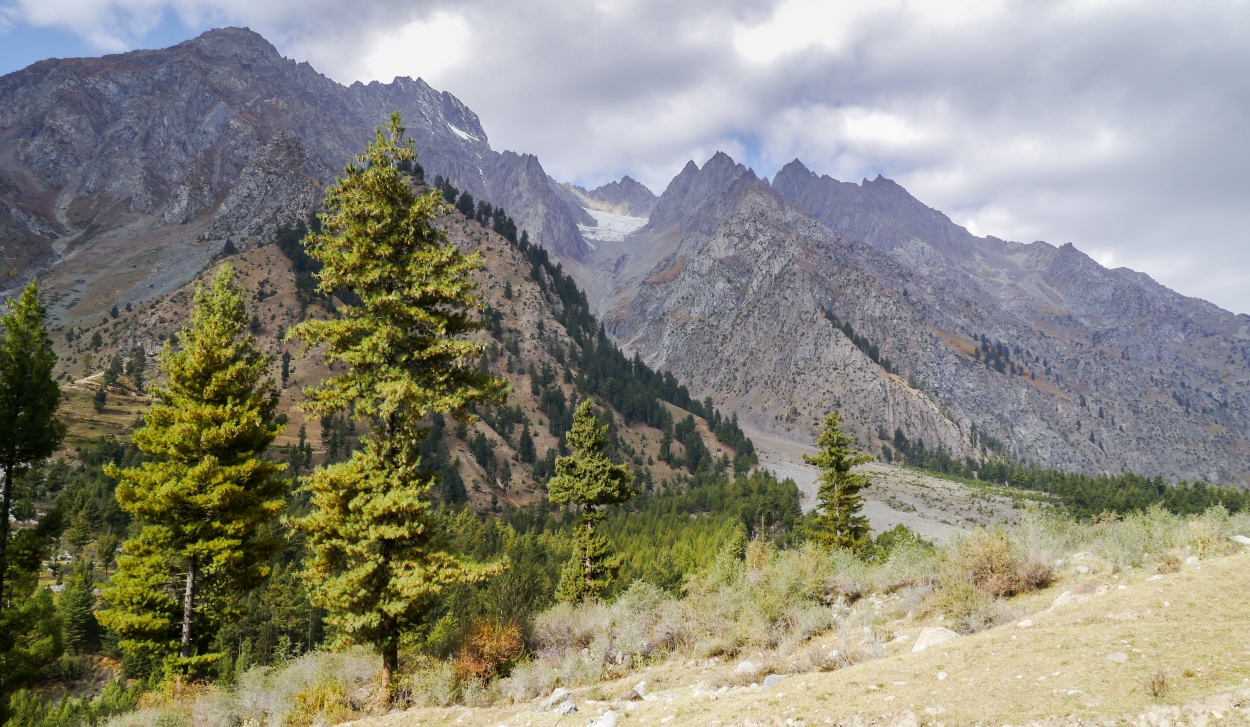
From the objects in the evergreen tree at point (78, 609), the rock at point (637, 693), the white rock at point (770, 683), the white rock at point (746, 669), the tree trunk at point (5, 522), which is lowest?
the evergreen tree at point (78, 609)

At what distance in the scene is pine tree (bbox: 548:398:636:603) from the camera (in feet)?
88.0

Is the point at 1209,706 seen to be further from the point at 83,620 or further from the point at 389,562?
the point at 83,620

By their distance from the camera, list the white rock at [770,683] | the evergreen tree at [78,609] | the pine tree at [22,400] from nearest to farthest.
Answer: the white rock at [770,683] < the pine tree at [22,400] < the evergreen tree at [78,609]

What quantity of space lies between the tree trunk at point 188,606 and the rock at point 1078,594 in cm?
2163

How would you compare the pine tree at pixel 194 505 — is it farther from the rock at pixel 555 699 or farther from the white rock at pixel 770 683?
the white rock at pixel 770 683

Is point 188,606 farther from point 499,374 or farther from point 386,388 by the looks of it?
point 499,374

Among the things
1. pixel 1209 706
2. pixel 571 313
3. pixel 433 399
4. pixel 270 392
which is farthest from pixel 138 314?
pixel 1209 706

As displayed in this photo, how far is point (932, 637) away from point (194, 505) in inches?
744

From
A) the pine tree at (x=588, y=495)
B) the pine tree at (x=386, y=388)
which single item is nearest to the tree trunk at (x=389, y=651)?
the pine tree at (x=386, y=388)

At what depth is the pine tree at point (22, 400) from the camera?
13789 mm

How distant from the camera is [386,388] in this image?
13.1 m

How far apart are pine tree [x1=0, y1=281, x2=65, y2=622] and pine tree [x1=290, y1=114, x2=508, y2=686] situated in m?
6.89

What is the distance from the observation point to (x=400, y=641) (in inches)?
527

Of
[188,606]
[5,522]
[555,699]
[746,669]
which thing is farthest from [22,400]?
[746,669]
